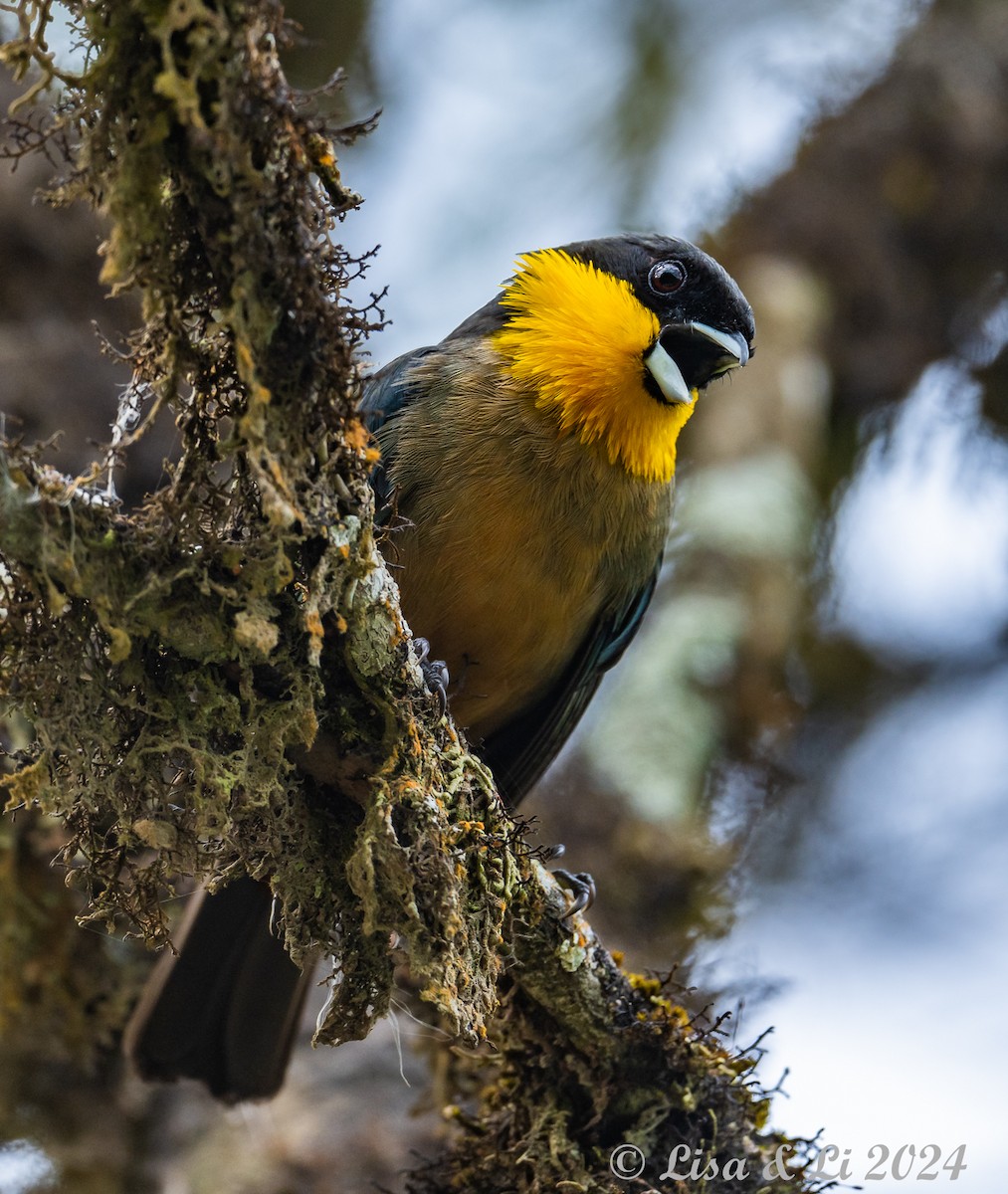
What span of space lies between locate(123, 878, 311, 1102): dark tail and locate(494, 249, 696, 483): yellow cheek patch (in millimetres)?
1552

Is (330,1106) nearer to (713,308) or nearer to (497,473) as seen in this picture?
(497,473)

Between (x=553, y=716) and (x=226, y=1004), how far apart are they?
1256 millimetres

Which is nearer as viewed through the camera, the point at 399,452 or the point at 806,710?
the point at 399,452

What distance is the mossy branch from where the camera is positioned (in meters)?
1.72

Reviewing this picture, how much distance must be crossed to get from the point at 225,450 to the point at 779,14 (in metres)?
6.55

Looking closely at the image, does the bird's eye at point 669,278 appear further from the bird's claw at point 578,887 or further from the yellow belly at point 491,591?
the bird's claw at point 578,887

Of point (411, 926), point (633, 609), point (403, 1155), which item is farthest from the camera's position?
point (403, 1155)

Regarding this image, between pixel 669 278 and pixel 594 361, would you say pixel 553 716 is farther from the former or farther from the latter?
pixel 669 278

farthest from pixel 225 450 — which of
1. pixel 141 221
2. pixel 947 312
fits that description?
pixel 947 312

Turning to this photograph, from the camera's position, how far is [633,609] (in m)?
3.56

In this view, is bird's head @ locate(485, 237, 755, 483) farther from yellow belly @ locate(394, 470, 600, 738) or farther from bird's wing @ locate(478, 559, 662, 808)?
bird's wing @ locate(478, 559, 662, 808)

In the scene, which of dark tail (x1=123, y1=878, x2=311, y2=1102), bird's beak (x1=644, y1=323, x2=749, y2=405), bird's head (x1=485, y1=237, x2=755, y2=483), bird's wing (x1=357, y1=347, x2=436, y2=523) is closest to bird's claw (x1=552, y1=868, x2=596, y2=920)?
dark tail (x1=123, y1=878, x2=311, y2=1102)

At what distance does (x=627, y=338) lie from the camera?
3225mm

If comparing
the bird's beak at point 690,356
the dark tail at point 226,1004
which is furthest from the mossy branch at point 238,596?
the bird's beak at point 690,356
